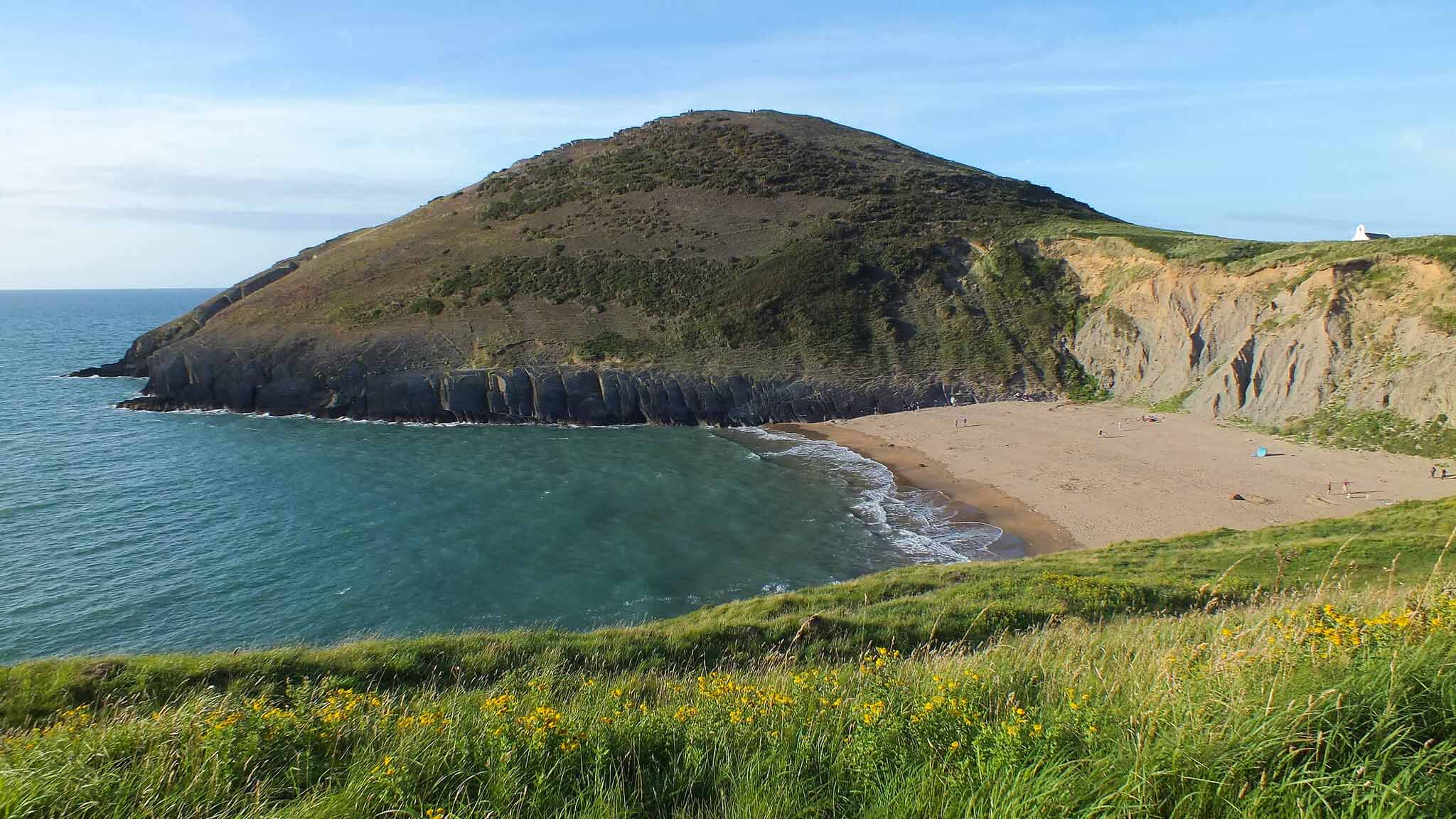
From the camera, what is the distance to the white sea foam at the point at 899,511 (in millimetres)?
27641

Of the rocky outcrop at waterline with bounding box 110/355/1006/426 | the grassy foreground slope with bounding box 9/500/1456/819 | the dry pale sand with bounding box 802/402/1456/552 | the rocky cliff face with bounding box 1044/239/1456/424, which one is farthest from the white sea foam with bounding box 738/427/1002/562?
the rocky cliff face with bounding box 1044/239/1456/424

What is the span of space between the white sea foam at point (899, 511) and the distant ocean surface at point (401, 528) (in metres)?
0.16

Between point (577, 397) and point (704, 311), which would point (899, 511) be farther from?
point (704, 311)

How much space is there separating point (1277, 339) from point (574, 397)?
142 feet

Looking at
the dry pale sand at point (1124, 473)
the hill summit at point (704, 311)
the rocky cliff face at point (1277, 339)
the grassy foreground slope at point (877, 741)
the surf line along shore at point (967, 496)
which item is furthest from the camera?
the hill summit at point (704, 311)

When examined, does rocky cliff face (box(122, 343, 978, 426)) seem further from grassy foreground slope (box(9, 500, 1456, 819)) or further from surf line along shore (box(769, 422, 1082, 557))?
grassy foreground slope (box(9, 500, 1456, 819))

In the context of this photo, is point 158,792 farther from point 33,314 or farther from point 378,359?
point 33,314

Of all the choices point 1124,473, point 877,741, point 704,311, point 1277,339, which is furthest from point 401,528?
point 1277,339

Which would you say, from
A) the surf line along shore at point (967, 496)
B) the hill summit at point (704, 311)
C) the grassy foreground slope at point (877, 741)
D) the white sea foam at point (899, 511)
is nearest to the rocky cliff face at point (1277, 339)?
the hill summit at point (704, 311)

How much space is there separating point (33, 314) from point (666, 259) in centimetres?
17895

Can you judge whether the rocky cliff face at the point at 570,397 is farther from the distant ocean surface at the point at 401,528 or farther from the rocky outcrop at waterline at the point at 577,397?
the distant ocean surface at the point at 401,528

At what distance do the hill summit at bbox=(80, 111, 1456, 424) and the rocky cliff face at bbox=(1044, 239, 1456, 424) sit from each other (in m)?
0.35

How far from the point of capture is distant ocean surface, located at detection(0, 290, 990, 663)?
2206cm

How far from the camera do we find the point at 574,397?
51031mm
